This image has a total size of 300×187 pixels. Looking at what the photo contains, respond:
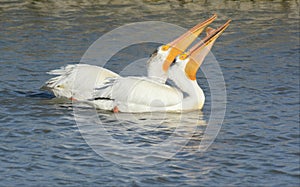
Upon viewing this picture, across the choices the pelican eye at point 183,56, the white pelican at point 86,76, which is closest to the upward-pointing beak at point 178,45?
the white pelican at point 86,76

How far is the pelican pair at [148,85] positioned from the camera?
332 inches

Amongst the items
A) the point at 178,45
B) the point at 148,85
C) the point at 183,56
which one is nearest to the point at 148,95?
the point at 148,85

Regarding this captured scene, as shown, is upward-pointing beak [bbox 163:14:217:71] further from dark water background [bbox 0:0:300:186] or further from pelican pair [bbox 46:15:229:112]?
dark water background [bbox 0:0:300:186]

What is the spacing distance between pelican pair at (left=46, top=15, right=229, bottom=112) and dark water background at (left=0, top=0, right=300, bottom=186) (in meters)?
0.18

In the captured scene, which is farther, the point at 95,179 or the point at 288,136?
the point at 288,136

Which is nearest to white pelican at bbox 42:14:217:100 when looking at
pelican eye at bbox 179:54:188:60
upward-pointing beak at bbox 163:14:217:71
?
upward-pointing beak at bbox 163:14:217:71

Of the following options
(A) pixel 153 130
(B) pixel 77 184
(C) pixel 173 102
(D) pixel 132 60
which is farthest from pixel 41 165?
(D) pixel 132 60

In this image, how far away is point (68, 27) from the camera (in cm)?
1154

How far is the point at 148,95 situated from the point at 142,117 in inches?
9.4

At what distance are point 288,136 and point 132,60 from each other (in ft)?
10.8

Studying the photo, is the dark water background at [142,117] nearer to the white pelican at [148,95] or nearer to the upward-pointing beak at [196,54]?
the white pelican at [148,95]

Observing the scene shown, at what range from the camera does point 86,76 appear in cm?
870

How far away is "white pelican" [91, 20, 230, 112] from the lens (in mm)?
8430

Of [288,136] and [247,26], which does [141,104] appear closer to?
[288,136]
